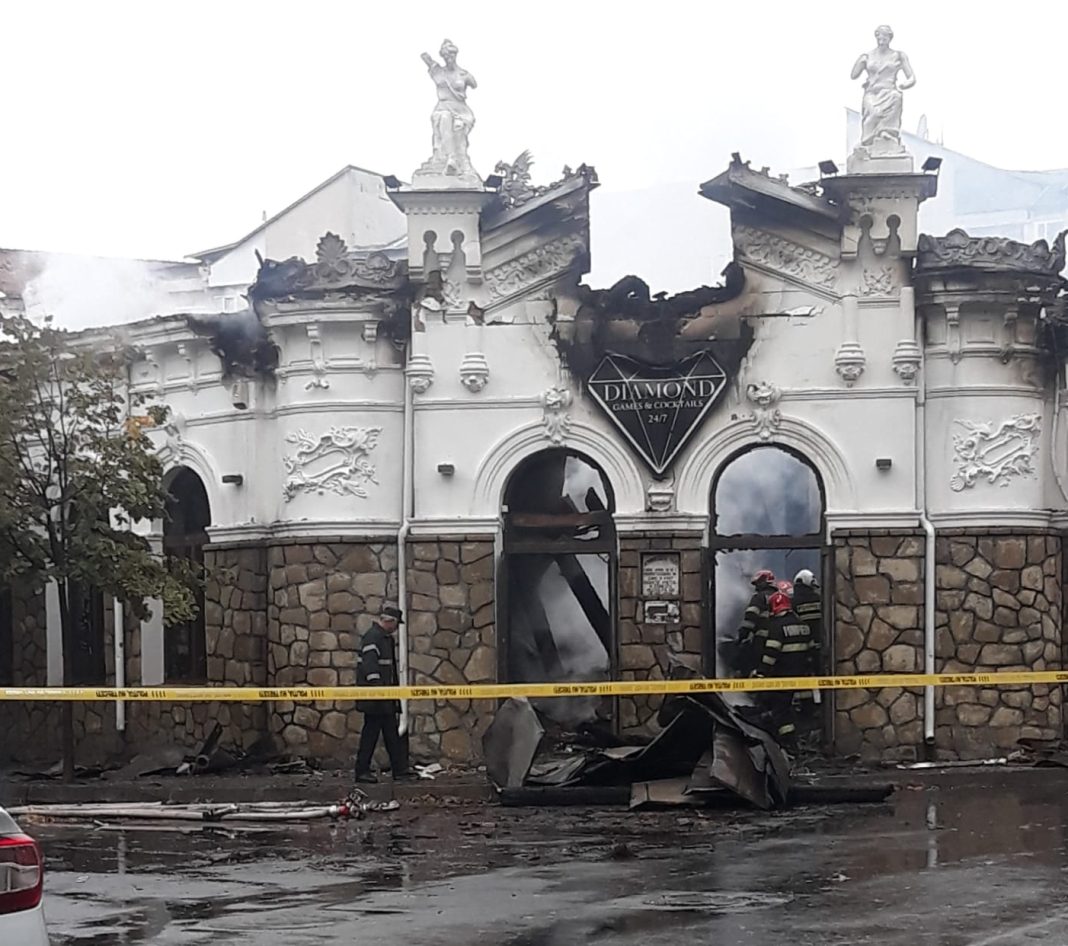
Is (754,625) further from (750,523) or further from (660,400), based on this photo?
(660,400)

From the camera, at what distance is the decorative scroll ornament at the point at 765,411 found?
17609 millimetres

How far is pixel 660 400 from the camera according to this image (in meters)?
17.8

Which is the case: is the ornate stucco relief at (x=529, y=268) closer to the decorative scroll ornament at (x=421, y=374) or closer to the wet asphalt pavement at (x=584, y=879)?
the decorative scroll ornament at (x=421, y=374)

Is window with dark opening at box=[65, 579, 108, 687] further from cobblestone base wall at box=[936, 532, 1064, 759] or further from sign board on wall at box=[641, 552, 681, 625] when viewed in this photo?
cobblestone base wall at box=[936, 532, 1064, 759]

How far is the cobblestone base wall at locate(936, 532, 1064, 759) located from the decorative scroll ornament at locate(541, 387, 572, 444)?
366 centimetres

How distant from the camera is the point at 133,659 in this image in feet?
65.4

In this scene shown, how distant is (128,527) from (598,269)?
589cm

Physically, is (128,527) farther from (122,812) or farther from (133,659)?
(122,812)

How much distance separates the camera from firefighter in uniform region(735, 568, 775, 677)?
17.6m

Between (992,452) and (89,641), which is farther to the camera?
(89,641)

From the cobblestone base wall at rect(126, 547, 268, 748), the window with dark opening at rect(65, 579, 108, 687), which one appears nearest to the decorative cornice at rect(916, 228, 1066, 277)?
the cobblestone base wall at rect(126, 547, 268, 748)

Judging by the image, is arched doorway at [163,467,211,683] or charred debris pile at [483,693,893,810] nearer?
charred debris pile at [483,693,893,810]

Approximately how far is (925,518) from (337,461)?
5.58 metres

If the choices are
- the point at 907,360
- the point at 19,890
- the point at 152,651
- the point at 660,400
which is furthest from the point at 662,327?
the point at 19,890
